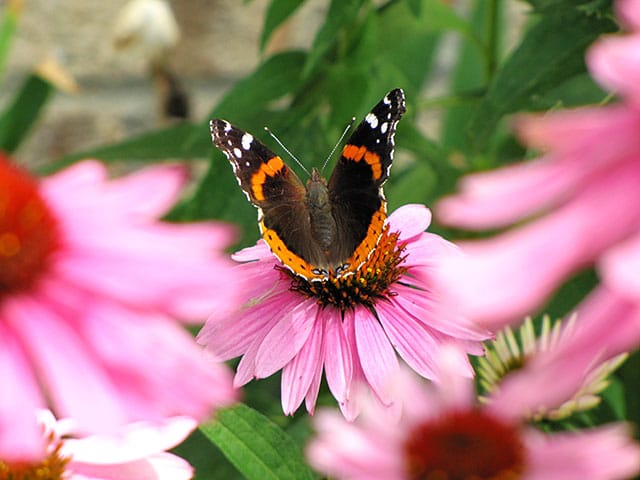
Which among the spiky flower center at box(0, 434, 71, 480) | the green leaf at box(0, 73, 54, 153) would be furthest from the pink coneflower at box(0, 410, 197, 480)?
the green leaf at box(0, 73, 54, 153)

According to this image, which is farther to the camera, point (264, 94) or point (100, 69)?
point (100, 69)

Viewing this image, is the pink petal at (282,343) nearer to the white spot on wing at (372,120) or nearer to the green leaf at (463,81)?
the white spot on wing at (372,120)

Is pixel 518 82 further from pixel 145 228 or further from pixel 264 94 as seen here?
pixel 145 228

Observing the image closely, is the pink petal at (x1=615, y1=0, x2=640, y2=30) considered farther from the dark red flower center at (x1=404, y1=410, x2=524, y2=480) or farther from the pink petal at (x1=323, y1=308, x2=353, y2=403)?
the pink petal at (x1=323, y1=308, x2=353, y2=403)

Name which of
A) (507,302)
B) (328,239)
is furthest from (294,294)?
(507,302)

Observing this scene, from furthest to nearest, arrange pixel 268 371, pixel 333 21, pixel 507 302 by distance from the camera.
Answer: pixel 333 21, pixel 268 371, pixel 507 302

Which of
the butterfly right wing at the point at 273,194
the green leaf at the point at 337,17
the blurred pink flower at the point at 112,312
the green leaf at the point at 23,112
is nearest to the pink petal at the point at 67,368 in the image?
the blurred pink flower at the point at 112,312

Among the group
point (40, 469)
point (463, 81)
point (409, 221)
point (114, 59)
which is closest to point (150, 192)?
point (40, 469)
